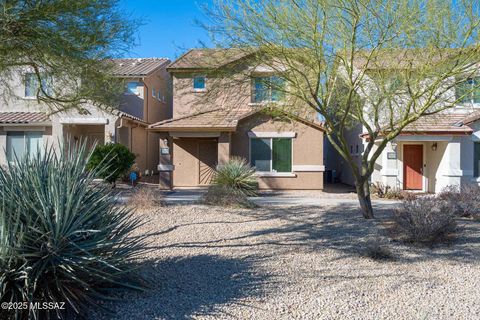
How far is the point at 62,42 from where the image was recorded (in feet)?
24.1

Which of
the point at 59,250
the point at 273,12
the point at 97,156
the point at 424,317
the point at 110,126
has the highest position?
the point at 273,12

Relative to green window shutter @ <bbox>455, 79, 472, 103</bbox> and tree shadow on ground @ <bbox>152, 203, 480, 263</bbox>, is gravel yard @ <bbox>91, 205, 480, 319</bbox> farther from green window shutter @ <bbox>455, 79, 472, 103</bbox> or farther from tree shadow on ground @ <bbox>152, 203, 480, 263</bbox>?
green window shutter @ <bbox>455, 79, 472, 103</bbox>

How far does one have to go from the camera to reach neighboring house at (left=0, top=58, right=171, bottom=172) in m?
19.0

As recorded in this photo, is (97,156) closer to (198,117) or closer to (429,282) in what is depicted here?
(198,117)

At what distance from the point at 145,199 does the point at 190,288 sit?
6054mm

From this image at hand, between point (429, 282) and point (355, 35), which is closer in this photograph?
point (429, 282)

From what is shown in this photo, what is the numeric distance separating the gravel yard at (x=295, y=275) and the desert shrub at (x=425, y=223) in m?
0.29

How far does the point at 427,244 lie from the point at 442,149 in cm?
1089

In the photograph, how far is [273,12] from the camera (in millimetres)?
8188

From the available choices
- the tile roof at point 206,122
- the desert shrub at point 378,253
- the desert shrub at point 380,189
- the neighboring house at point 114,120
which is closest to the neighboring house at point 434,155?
the desert shrub at point 380,189

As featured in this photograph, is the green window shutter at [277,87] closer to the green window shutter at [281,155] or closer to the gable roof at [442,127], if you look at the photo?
the green window shutter at [281,155]

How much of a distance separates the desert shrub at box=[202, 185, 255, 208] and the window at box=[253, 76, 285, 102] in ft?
9.77

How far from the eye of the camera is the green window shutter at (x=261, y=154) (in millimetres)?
17391

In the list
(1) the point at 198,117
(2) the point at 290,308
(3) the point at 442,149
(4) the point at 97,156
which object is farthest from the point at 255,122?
(2) the point at 290,308
